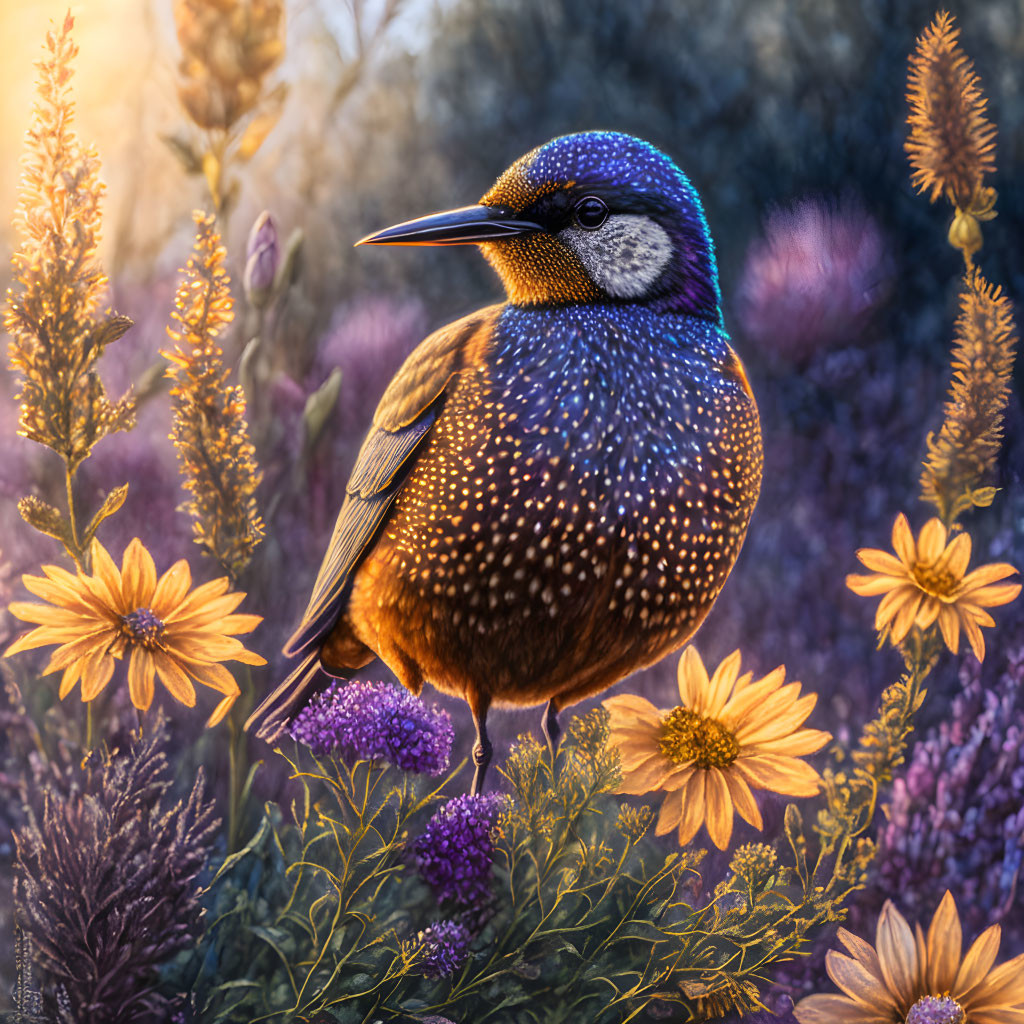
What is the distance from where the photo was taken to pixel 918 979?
120 centimetres

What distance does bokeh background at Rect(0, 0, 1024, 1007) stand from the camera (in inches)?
43.2

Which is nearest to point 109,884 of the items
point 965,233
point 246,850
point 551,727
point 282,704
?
point 246,850

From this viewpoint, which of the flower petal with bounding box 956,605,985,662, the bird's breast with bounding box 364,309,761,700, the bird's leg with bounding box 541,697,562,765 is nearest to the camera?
the bird's breast with bounding box 364,309,761,700

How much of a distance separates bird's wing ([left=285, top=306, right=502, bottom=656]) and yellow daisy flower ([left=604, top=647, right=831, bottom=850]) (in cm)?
34

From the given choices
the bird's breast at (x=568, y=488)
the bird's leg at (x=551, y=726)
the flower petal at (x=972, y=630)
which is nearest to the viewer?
the bird's breast at (x=568, y=488)

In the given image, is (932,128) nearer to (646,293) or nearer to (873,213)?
(873,213)

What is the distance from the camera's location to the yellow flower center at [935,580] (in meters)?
1.23

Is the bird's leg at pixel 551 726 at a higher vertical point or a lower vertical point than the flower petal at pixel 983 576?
lower

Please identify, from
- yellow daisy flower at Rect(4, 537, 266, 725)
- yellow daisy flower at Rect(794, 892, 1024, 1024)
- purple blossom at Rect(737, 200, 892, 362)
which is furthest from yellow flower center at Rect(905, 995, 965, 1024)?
yellow daisy flower at Rect(4, 537, 266, 725)

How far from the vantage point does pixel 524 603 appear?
103 centimetres

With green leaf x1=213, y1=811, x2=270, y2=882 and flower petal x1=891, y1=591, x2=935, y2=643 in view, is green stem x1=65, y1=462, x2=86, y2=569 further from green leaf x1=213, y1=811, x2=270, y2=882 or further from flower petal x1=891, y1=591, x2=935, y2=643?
flower petal x1=891, y1=591, x2=935, y2=643

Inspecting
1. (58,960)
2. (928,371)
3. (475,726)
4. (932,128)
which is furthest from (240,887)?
(932,128)

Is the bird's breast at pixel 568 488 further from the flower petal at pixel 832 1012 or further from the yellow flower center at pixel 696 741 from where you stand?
the flower petal at pixel 832 1012

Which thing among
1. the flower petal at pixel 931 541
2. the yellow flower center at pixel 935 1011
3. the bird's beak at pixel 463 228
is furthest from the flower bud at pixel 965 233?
the yellow flower center at pixel 935 1011
